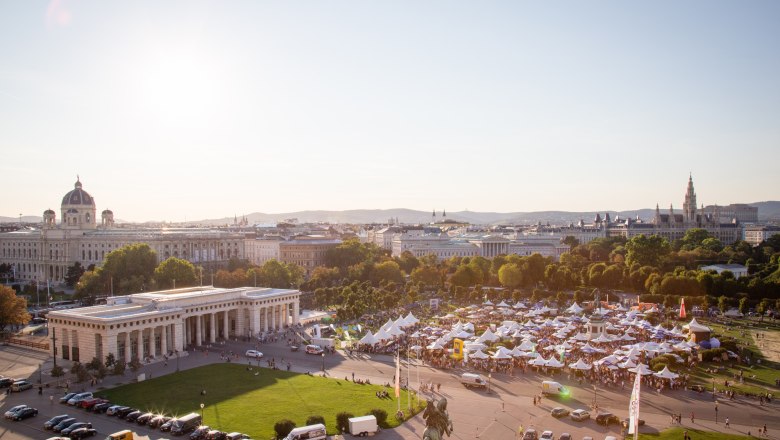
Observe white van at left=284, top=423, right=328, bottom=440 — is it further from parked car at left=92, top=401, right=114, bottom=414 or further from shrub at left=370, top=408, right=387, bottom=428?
parked car at left=92, top=401, right=114, bottom=414

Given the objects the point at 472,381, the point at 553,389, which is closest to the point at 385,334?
the point at 472,381

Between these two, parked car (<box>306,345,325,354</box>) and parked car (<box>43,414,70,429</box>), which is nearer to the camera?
parked car (<box>43,414,70,429</box>)

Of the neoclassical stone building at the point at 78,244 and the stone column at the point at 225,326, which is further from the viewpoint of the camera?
the neoclassical stone building at the point at 78,244

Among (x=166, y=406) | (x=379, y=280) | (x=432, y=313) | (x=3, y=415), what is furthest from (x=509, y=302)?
(x=3, y=415)

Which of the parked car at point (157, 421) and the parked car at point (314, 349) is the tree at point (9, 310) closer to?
the parked car at point (314, 349)

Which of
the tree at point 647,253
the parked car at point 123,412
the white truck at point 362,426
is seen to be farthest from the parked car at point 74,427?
the tree at point 647,253

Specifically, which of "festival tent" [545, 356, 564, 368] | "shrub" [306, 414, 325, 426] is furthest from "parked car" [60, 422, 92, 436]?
"festival tent" [545, 356, 564, 368]
